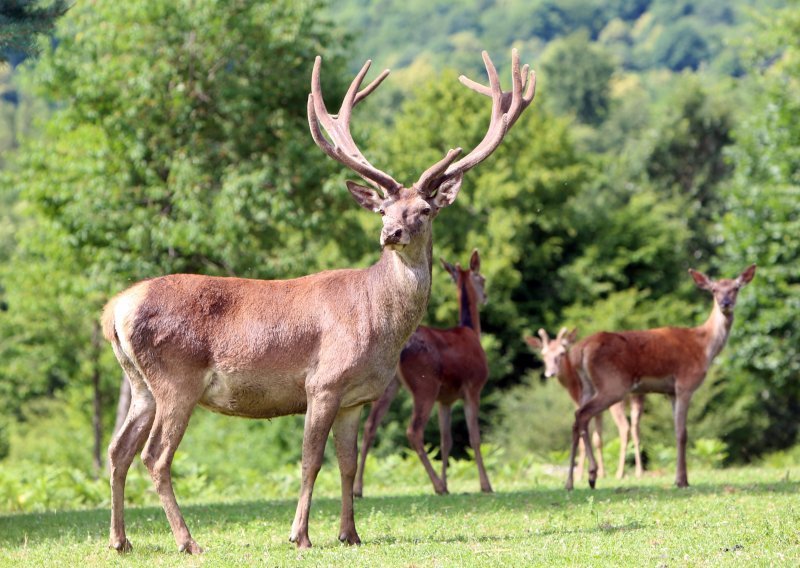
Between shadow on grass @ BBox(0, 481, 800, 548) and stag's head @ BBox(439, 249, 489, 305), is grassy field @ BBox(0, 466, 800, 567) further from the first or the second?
stag's head @ BBox(439, 249, 489, 305)

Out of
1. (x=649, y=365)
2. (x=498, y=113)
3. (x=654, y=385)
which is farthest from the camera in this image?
(x=654, y=385)

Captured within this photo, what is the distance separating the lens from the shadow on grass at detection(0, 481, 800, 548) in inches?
426

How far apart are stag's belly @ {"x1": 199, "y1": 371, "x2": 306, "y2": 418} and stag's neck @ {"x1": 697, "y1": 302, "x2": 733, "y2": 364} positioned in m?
6.74

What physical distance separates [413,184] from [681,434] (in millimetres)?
5800

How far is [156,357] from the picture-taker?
883 centimetres

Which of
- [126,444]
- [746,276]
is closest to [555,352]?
[746,276]

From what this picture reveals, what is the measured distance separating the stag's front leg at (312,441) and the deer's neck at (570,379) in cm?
669

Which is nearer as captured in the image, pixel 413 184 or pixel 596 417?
pixel 413 184

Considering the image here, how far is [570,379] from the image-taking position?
15.6 m

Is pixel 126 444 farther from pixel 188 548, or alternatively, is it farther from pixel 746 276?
pixel 746 276

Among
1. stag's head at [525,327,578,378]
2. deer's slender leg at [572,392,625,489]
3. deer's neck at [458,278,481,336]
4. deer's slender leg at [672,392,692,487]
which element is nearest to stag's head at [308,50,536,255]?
deer's slender leg at [572,392,625,489]

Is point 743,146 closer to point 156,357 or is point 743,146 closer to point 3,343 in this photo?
point 3,343

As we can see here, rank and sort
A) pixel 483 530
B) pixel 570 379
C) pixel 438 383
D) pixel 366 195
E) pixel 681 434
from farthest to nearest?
pixel 570 379 < pixel 438 383 < pixel 681 434 < pixel 483 530 < pixel 366 195

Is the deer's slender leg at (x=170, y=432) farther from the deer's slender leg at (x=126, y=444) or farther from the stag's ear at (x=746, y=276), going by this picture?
the stag's ear at (x=746, y=276)
